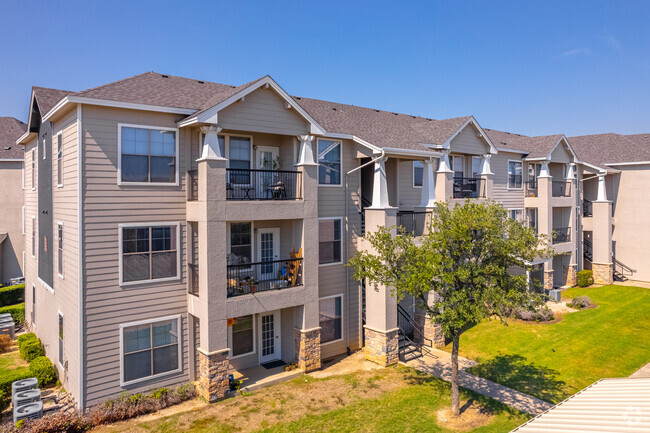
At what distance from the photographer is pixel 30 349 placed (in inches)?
642

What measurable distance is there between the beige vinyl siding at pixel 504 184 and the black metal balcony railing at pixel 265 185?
→ 14366 mm

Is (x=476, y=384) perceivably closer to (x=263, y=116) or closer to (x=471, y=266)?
(x=471, y=266)

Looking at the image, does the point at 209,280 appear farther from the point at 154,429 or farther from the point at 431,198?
the point at 431,198

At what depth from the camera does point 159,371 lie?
13273 millimetres

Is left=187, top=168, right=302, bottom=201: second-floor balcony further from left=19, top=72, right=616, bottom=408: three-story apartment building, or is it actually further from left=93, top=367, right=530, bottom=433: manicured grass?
left=93, top=367, right=530, bottom=433: manicured grass

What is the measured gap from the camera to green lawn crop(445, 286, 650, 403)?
14.8 meters

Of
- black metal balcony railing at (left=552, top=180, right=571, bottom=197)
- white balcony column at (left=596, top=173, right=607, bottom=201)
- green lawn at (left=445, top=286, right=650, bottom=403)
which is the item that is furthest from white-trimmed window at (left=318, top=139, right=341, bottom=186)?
white balcony column at (left=596, top=173, right=607, bottom=201)

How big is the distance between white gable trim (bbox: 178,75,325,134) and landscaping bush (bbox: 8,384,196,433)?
27.7ft

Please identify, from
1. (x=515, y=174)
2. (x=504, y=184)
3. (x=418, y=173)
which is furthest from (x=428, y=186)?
(x=515, y=174)

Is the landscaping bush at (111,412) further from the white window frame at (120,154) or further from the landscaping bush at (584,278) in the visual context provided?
the landscaping bush at (584,278)

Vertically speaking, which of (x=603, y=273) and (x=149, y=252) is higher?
(x=149, y=252)

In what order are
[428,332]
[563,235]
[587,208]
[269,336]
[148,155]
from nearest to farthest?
1. [148,155]
2. [269,336]
3. [428,332]
4. [563,235]
5. [587,208]

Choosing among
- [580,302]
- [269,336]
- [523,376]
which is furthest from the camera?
[580,302]

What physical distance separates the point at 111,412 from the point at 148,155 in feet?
25.1
